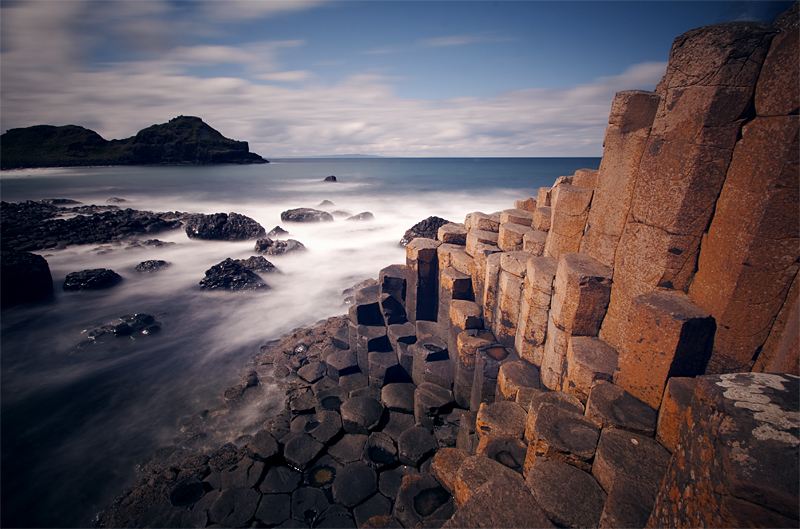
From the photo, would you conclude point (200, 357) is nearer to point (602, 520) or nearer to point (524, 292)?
point (524, 292)

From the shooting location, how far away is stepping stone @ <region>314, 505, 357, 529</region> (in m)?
3.52

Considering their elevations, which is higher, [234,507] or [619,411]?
[619,411]

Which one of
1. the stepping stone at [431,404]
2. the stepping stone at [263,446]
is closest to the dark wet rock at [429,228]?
the stepping stone at [431,404]

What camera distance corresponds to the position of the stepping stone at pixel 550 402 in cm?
275

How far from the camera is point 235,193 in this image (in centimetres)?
3625

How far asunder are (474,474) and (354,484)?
70.1 inches

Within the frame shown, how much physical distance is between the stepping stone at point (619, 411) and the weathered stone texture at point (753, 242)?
59 centimetres

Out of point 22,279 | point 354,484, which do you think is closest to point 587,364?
point 354,484

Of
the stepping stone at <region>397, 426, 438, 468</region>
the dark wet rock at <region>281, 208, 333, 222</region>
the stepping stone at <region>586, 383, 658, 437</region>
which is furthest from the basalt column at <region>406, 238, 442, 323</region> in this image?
the dark wet rock at <region>281, 208, 333, 222</region>

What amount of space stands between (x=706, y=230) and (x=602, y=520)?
7.26 ft

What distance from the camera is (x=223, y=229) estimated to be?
15.6 metres

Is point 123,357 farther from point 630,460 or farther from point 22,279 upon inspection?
point 630,460

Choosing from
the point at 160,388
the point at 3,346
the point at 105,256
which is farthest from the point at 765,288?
the point at 105,256

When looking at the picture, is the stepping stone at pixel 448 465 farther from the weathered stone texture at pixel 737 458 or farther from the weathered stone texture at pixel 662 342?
the weathered stone texture at pixel 737 458
